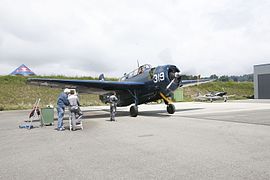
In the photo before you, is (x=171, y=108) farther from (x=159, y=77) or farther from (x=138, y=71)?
(x=138, y=71)

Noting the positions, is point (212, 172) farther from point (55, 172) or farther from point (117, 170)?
point (55, 172)

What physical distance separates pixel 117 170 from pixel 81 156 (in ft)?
5.17

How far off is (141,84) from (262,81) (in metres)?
40.1

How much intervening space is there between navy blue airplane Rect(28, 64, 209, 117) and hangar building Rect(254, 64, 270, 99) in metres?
38.0

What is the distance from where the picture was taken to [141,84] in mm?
17734

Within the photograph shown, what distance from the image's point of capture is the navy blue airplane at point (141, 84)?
54.3 feet

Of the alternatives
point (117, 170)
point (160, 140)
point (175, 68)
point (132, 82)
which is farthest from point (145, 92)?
point (117, 170)

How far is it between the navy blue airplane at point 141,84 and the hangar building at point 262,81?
125ft

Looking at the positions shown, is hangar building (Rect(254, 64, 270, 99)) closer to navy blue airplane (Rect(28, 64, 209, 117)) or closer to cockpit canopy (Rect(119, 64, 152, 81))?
navy blue airplane (Rect(28, 64, 209, 117))

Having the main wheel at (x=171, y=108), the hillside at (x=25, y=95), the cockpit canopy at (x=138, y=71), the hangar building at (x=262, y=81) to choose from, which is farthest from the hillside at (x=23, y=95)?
the hangar building at (x=262, y=81)

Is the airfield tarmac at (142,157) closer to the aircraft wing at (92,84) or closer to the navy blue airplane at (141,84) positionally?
the navy blue airplane at (141,84)

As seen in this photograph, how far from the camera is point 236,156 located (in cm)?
578

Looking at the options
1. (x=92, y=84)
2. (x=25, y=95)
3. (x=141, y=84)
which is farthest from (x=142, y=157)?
(x=25, y=95)

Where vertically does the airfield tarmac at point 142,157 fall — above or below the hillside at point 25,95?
below
